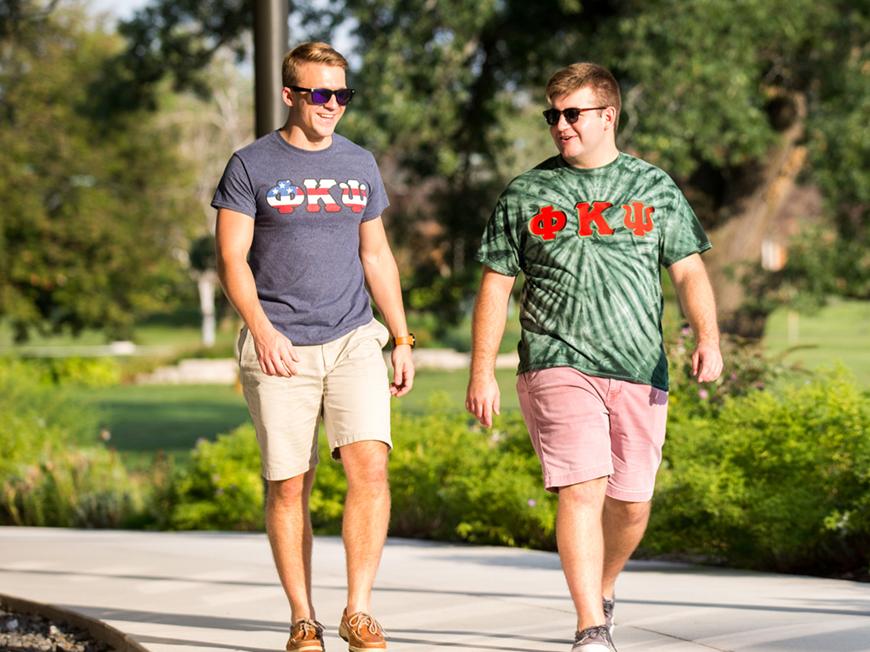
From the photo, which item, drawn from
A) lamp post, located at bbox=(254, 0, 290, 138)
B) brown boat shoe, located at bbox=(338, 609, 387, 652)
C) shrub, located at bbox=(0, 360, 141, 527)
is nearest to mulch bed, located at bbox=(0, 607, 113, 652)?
brown boat shoe, located at bbox=(338, 609, 387, 652)

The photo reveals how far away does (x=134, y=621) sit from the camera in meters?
6.09

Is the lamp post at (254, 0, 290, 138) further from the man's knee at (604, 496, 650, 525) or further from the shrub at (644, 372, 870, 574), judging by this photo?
the man's knee at (604, 496, 650, 525)

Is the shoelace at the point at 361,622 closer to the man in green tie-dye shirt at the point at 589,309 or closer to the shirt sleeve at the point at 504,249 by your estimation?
the man in green tie-dye shirt at the point at 589,309

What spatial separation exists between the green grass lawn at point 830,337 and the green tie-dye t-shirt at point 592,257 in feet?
75.7

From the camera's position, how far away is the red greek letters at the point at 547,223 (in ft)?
15.5

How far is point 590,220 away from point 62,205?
33.4 meters

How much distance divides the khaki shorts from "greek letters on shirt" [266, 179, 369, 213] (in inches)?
16.7

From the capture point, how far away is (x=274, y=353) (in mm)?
4734

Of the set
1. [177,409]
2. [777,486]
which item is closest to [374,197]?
[777,486]

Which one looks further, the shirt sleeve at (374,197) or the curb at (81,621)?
the curb at (81,621)

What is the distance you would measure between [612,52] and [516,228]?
11.9m

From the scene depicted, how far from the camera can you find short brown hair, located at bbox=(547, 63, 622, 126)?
188 inches

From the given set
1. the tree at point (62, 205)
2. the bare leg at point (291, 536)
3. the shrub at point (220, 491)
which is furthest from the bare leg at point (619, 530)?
the tree at point (62, 205)

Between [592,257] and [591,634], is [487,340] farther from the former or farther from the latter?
[591,634]
